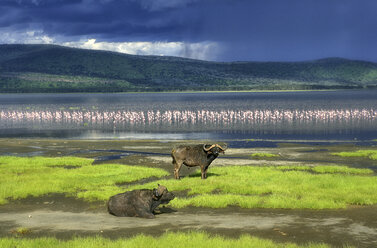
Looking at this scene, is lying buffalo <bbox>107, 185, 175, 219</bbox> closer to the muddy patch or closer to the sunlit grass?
the muddy patch

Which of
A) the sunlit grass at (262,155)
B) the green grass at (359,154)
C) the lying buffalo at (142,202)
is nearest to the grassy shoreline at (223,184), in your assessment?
the lying buffalo at (142,202)

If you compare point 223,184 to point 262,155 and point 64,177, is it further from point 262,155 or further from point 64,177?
point 262,155

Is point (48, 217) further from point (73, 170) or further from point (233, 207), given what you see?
point (73, 170)

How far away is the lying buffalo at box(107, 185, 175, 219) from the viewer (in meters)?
18.4

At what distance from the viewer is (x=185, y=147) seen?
2622 cm

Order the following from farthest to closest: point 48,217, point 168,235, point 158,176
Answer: point 158,176 < point 48,217 < point 168,235

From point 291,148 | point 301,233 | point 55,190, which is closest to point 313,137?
point 291,148

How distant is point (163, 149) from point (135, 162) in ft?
32.8

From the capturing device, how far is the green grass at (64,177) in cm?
2423

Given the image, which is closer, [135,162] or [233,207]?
[233,207]

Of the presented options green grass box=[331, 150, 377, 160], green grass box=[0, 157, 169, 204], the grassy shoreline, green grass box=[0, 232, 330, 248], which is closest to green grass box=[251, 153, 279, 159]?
green grass box=[331, 150, 377, 160]

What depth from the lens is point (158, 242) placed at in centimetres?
1462

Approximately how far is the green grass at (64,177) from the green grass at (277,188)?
265cm

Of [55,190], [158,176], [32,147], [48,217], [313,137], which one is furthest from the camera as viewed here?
[313,137]
